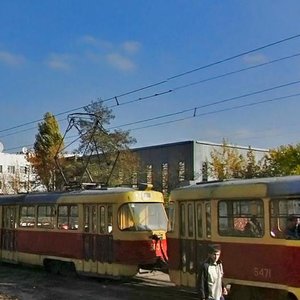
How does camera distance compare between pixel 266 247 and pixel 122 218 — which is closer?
pixel 266 247

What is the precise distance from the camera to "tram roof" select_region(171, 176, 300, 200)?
1099cm

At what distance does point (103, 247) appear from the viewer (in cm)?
1711

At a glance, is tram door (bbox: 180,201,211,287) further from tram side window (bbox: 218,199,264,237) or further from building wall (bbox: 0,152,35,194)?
building wall (bbox: 0,152,35,194)

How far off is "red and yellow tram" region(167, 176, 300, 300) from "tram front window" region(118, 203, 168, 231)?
2.73 metres

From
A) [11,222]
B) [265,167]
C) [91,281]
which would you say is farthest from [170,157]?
[91,281]

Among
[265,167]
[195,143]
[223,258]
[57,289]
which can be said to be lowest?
[57,289]

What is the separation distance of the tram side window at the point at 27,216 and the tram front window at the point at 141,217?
17.0 feet

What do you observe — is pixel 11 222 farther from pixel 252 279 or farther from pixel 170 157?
pixel 170 157

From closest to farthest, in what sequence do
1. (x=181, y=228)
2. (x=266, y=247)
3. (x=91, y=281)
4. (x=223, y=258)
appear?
(x=266, y=247), (x=223, y=258), (x=181, y=228), (x=91, y=281)

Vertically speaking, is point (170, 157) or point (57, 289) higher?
point (170, 157)

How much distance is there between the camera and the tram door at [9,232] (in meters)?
21.9

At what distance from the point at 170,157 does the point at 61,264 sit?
33595 millimetres

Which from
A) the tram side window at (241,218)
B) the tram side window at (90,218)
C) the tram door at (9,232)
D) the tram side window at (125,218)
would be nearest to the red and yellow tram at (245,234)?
the tram side window at (241,218)

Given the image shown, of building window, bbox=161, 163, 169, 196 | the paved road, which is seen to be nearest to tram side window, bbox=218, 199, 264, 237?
the paved road
